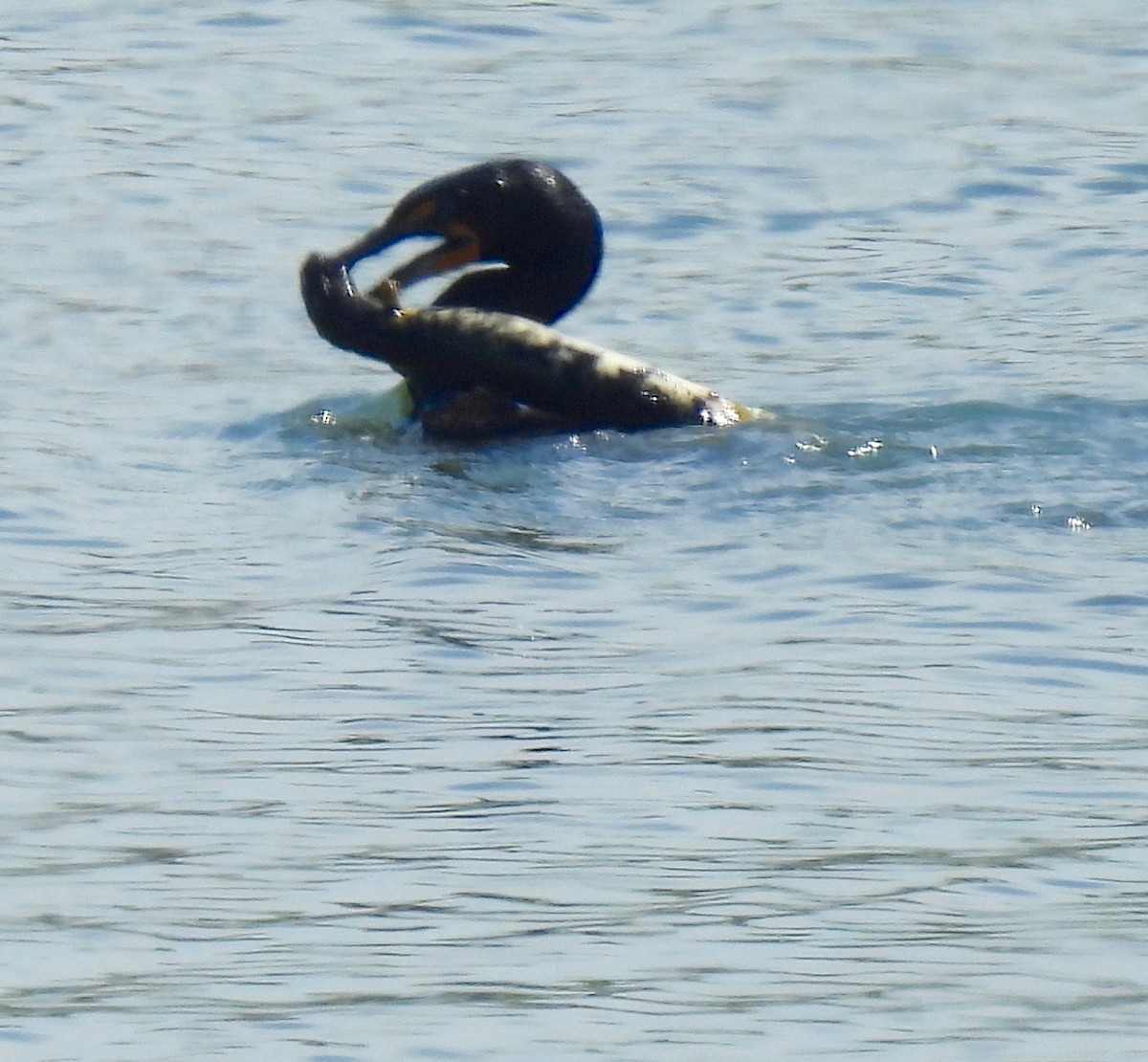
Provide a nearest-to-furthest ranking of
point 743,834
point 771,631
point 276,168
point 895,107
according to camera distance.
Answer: point 743,834, point 771,631, point 276,168, point 895,107

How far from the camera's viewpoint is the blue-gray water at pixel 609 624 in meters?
5.50

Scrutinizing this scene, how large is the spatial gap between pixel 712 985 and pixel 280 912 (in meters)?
0.93

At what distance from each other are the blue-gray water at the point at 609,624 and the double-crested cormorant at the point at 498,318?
0.56ft

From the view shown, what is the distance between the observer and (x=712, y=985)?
543 cm

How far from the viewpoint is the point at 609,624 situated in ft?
25.2

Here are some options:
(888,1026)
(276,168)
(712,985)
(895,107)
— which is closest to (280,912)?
(712,985)

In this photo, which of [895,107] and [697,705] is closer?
[697,705]

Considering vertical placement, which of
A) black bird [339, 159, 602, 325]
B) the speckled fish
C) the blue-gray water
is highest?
black bird [339, 159, 602, 325]

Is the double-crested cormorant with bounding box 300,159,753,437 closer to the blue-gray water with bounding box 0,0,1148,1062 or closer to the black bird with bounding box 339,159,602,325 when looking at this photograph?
the black bird with bounding box 339,159,602,325

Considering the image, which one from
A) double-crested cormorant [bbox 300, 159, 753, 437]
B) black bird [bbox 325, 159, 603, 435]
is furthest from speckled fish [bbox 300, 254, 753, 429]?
black bird [bbox 325, 159, 603, 435]

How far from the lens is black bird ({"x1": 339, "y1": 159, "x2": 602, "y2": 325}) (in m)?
10.0

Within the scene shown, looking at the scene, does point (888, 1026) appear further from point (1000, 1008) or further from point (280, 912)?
point (280, 912)

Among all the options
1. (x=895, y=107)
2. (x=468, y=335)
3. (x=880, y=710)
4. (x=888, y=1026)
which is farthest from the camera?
(x=895, y=107)

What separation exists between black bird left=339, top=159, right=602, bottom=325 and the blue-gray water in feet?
2.02
